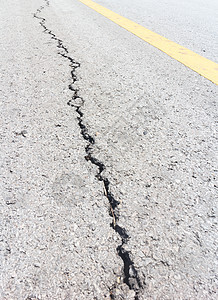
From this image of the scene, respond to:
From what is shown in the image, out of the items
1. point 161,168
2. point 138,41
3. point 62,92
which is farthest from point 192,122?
point 138,41

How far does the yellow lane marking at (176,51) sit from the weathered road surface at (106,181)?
176 millimetres

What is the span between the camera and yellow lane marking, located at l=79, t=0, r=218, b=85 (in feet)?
8.69

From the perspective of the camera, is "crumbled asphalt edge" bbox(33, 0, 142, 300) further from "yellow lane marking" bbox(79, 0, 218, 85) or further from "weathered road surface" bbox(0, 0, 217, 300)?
"yellow lane marking" bbox(79, 0, 218, 85)

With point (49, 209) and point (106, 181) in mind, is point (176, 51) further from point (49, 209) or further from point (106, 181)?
point (49, 209)

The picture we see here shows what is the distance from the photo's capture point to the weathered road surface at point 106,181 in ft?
2.97

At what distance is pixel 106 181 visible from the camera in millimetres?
1297

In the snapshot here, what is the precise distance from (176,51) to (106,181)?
2.51 metres

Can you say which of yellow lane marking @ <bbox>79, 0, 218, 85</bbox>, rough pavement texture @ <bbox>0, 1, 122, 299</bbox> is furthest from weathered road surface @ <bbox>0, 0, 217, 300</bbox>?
yellow lane marking @ <bbox>79, 0, 218, 85</bbox>

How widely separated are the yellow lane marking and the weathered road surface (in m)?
0.18

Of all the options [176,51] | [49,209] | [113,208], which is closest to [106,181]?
[113,208]

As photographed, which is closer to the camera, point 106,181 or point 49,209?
point 49,209

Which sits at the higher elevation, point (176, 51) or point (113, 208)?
point (176, 51)

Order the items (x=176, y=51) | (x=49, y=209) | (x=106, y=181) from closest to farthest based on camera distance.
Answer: (x=49, y=209)
(x=106, y=181)
(x=176, y=51)

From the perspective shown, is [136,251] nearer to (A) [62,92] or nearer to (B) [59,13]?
(A) [62,92]
